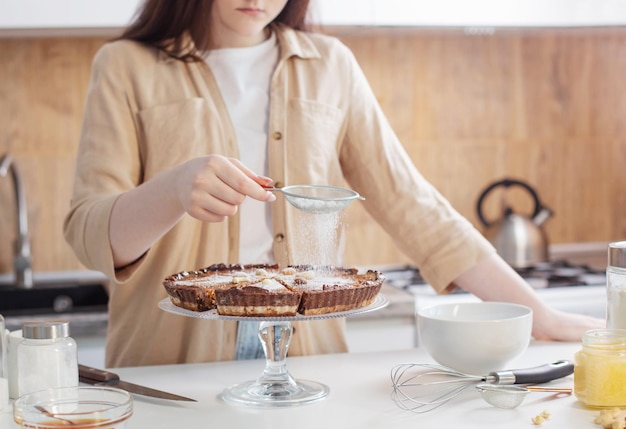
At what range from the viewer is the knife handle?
4.23 ft

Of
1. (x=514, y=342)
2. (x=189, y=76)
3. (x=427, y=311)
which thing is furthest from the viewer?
(x=189, y=76)

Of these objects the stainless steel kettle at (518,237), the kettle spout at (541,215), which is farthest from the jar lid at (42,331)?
the kettle spout at (541,215)

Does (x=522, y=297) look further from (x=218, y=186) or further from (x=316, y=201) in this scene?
(x=218, y=186)

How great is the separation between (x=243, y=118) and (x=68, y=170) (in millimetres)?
1271

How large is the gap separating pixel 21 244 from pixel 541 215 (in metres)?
1.72

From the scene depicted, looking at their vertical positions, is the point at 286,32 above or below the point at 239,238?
above

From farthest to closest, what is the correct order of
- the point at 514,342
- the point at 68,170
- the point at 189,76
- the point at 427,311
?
the point at 68,170 < the point at 189,76 < the point at 427,311 < the point at 514,342

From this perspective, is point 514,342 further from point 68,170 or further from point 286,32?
point 68,170

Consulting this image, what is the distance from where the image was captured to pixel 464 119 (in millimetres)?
3082

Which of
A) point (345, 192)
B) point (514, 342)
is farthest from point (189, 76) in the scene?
point (514, 342)

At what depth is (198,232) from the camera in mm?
1627

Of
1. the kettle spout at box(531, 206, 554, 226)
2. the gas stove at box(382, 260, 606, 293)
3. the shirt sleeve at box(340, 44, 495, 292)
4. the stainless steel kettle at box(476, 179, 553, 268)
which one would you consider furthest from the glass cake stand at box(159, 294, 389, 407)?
the kettle spout at box(531, 206, 554, 226)

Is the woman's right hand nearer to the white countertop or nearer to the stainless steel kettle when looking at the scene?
the white countertop

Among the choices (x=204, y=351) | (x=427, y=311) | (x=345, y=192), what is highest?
(x=345, y=192)
